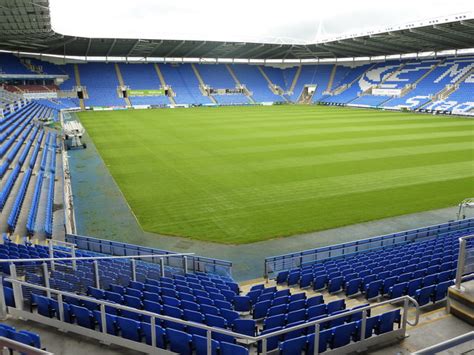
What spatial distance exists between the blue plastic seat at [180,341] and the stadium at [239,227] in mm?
21

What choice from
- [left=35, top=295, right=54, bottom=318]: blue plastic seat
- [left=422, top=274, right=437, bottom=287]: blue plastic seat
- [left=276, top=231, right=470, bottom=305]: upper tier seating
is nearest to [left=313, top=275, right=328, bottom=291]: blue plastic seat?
[left=276, top=231, right=470, bottom=305]: upper tier seating

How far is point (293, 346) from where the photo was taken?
597 centimetres

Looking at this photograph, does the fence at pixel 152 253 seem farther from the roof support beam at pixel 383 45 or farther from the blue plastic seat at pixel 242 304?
the roof support beam at pixel 383 45

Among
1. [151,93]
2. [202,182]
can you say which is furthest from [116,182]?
[151,93]

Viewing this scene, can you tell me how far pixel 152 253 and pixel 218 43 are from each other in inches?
2458

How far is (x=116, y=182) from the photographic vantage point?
23.2m

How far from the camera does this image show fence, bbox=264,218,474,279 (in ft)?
42.6

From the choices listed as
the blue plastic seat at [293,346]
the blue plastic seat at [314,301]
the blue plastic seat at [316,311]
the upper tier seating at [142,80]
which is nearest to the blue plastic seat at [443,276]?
the blue plastic seat at [314,301]

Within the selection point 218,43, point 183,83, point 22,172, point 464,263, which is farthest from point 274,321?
point 183,83

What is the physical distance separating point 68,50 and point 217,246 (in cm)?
6646

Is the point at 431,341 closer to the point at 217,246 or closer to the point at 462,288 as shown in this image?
the point at 462,288

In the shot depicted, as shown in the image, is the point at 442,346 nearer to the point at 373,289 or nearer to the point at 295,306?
the point at 295,306

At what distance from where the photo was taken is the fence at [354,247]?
511 inches

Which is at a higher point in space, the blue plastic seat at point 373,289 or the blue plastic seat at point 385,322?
the blue plastic seat at point 385,322
